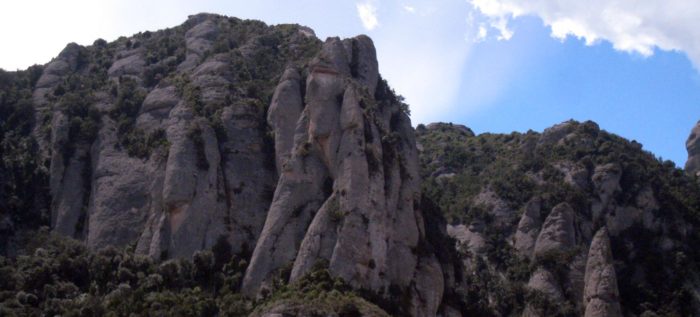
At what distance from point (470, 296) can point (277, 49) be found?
3598cm

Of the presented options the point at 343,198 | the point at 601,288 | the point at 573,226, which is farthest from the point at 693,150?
the point at 343,198

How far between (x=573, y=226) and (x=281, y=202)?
36215 millimetres

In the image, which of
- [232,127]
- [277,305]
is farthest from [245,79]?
[277,305]

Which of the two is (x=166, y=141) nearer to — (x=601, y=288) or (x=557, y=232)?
(x=557, y=232)

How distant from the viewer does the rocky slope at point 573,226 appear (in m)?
90.9

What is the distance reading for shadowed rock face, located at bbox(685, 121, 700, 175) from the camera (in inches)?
6087

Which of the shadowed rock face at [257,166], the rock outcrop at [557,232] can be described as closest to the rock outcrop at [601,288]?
the rock outcrop at [557,232]

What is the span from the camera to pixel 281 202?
74.9 m

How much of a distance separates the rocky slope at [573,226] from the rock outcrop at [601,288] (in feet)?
0.32

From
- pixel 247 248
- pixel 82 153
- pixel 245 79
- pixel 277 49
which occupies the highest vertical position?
pixel 277 49

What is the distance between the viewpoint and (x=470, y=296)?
280ft

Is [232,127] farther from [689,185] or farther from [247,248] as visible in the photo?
[689,185]

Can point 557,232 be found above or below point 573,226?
below

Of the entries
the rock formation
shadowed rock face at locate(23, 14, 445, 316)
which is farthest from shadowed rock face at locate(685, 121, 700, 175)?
shadowed rock face at locate(23, 14, 445, 316)
